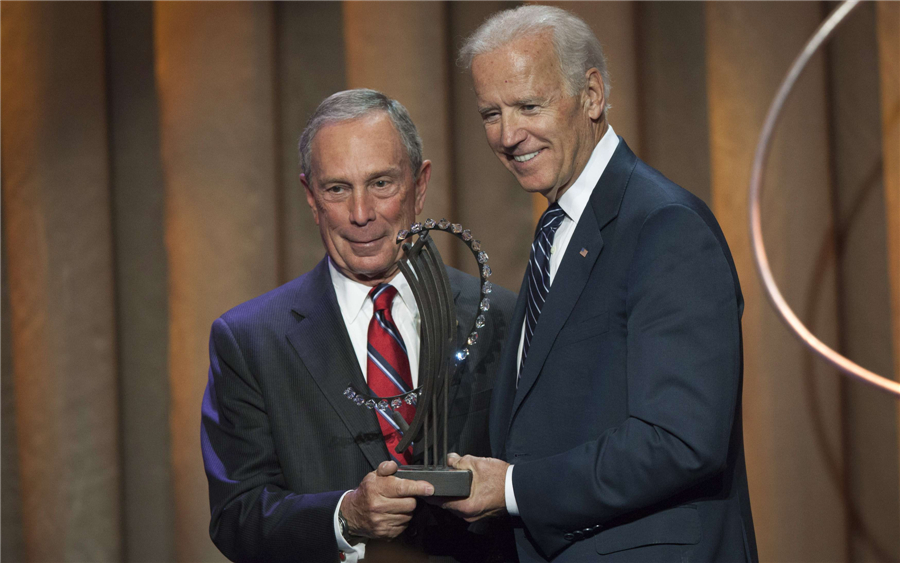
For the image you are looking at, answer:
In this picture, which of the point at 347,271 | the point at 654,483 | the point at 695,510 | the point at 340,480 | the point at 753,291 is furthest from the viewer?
the point at 753,291

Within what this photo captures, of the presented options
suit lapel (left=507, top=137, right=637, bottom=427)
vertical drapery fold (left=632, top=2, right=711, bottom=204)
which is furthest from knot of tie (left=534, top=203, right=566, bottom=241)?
vertical drapery fold (left=632, top=2, right=711, bottom=204)

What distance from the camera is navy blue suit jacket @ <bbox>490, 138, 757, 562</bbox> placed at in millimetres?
1346

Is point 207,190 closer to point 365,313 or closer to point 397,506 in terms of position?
point 365,313

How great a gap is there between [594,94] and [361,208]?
625mm

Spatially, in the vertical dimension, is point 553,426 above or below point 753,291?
below

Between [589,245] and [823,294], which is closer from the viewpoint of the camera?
[589,245]

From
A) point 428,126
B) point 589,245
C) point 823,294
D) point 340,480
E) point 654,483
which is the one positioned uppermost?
point 428,126

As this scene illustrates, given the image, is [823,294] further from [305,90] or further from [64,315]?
[64,315]

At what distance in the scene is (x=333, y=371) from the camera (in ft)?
6.19

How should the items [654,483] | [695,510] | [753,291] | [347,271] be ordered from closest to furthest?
[654,483] < [695,510] < [347,271] < [753,291]

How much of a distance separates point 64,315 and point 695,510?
237 cm

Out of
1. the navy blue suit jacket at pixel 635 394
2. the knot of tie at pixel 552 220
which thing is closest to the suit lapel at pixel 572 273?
the navy blue suit jacket at pixel 635 394

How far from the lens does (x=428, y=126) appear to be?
9.63 feet

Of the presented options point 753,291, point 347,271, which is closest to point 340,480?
point 347,271
